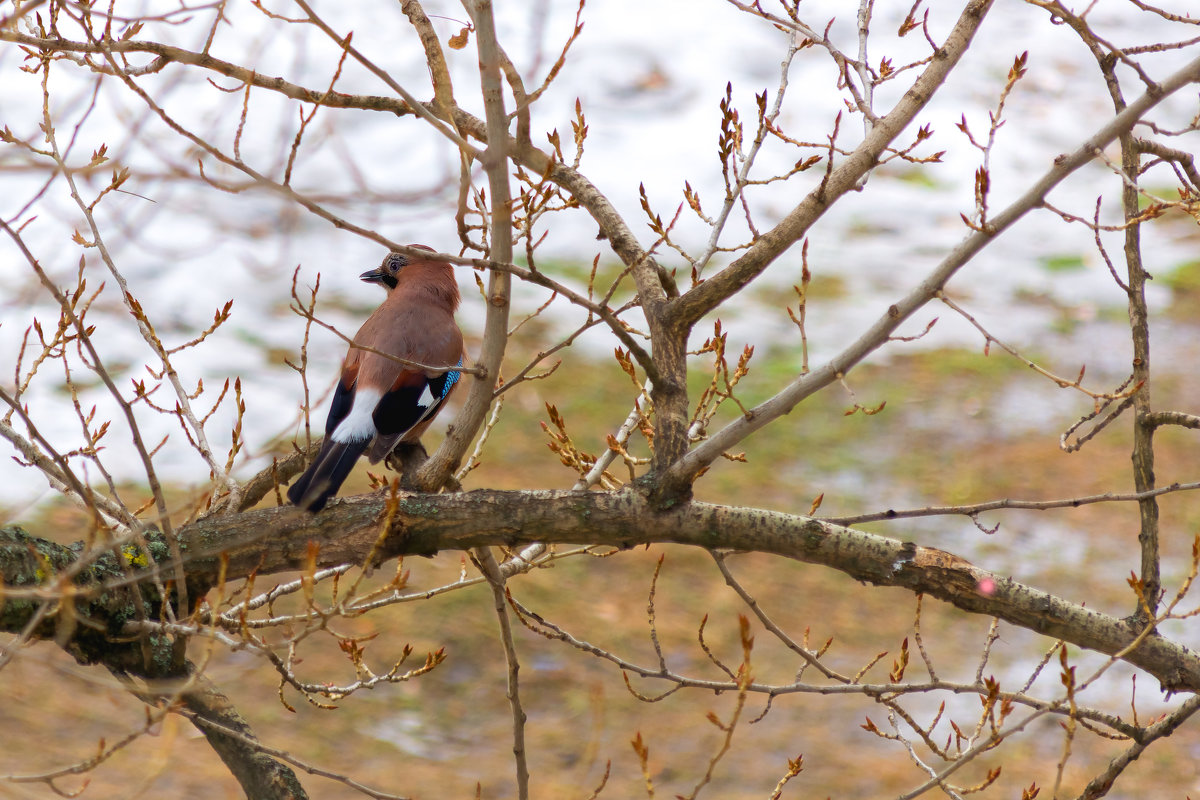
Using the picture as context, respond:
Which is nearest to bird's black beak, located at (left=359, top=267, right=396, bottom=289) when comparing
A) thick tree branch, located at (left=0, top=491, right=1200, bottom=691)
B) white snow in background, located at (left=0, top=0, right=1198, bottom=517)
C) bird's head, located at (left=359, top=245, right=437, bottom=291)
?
bird's head, located at (left=359, top=245, right=437, bottom=291)

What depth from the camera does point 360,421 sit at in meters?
4.29

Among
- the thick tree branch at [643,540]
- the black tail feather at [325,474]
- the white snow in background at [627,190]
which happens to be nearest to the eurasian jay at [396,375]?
the black tail feather at [325,474]

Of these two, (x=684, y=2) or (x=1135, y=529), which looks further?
(x=684, y=2)

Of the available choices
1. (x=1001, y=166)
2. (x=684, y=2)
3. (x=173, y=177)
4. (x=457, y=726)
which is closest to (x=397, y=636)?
(x=457, y=726)

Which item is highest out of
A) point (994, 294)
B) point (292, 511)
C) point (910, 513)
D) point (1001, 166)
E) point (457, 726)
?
point (1001, 166)

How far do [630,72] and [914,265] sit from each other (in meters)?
5.08

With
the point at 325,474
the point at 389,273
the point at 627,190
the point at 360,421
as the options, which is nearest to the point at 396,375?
the point at 360,421

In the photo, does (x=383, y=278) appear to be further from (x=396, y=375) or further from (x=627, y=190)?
(x=627, y=190)

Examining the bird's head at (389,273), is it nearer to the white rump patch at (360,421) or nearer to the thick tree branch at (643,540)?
the white rump patch at (360,421)

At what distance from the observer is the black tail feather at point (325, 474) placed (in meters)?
3.20

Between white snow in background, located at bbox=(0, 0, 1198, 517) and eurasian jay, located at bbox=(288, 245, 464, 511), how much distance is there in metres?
2.56

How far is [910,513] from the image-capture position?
2967 mm

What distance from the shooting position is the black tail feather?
3.20 metres

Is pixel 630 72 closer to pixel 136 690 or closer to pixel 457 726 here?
pixel 457 726
